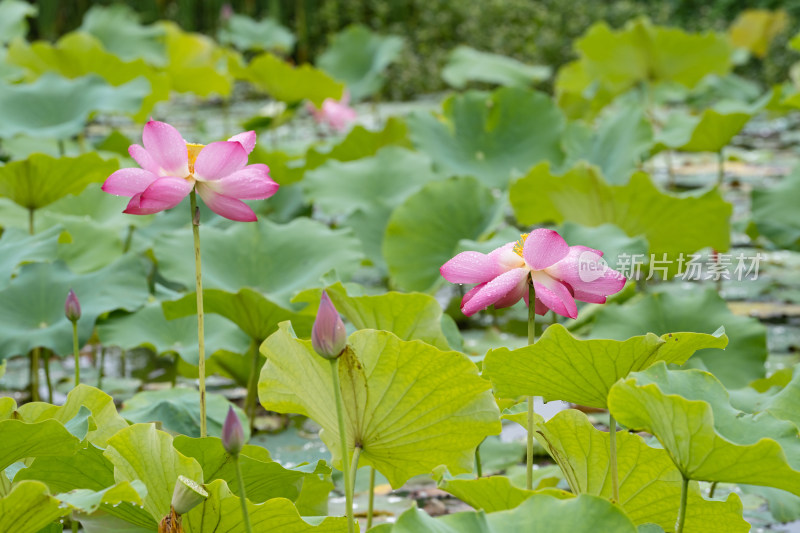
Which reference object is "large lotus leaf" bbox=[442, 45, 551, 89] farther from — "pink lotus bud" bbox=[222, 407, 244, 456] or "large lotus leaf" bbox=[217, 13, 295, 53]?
"pink lotus bud" bbox=[222, 407, 244, 456]

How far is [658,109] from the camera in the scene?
5.83 metres

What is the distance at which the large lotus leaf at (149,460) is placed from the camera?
0.93 meters

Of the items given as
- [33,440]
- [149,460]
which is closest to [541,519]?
[149,460]

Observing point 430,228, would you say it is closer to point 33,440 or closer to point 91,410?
point 91,410

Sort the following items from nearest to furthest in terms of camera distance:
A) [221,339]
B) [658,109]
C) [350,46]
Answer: [221,339]
[350,46]
[658,109]

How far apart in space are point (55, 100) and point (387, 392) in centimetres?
191

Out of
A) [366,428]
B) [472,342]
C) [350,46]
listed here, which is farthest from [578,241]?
[350,46]

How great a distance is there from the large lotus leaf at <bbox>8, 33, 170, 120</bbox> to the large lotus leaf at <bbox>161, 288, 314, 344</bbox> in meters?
1.50

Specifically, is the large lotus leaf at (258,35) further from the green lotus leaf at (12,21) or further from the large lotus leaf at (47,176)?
the large lotus leaf at (47,176)

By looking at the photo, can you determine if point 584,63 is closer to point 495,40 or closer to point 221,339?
point 495,40

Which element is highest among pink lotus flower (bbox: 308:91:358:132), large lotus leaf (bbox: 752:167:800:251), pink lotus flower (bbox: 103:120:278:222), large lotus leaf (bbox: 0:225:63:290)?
pink lotus flower (bbox: 103:120:278:222)

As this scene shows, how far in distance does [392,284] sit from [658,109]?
3.94 meters

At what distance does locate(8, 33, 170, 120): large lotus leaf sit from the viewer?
119 inches

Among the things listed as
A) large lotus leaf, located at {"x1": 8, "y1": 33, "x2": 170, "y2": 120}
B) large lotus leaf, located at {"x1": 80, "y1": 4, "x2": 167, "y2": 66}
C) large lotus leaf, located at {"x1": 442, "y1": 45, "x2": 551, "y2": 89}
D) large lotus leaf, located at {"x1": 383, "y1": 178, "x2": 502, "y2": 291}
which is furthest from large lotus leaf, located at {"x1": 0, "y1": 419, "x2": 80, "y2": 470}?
large lotus leaf, located at {"x1": 80, "y1": 4, "x2": 167, "y2": 66}
